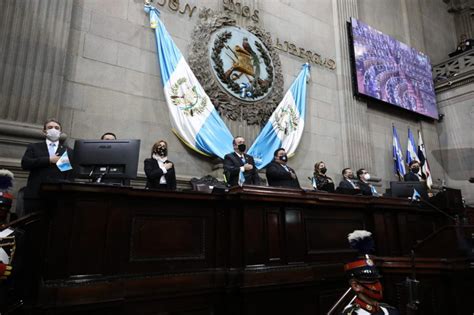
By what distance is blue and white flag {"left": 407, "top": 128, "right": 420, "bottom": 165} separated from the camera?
8828 millimetres

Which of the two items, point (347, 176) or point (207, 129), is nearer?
point (207, 129)

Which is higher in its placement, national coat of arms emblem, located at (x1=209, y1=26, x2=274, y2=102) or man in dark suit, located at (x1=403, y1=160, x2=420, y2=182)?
national coat of arms emblem, located at (x1=209, y1=26, x2=274, y2=102)

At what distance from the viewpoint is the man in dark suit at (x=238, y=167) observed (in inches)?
164

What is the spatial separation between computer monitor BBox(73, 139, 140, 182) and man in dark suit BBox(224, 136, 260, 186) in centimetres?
155

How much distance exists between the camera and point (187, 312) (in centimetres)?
251

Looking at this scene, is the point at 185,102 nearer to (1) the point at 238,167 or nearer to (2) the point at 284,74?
(1) the point at 238,167

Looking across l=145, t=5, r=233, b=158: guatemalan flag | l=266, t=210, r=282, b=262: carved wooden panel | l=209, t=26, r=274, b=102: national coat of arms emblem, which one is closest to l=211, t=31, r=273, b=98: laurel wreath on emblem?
l=209, t=26, r=274, b=102: national coat of arms emblem

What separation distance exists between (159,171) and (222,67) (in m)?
3.04

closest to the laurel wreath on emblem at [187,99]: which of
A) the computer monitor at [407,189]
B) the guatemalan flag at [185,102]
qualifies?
the guatemalan flag at [185,102]

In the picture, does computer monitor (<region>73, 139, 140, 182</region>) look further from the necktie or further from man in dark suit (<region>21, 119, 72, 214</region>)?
the necktie

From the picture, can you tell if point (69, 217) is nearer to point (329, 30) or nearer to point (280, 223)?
point (280, 223)

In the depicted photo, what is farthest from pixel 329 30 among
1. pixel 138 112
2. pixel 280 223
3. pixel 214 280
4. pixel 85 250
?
pixel 85 250

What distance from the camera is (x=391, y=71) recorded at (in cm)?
883

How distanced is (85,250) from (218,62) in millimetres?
4409
